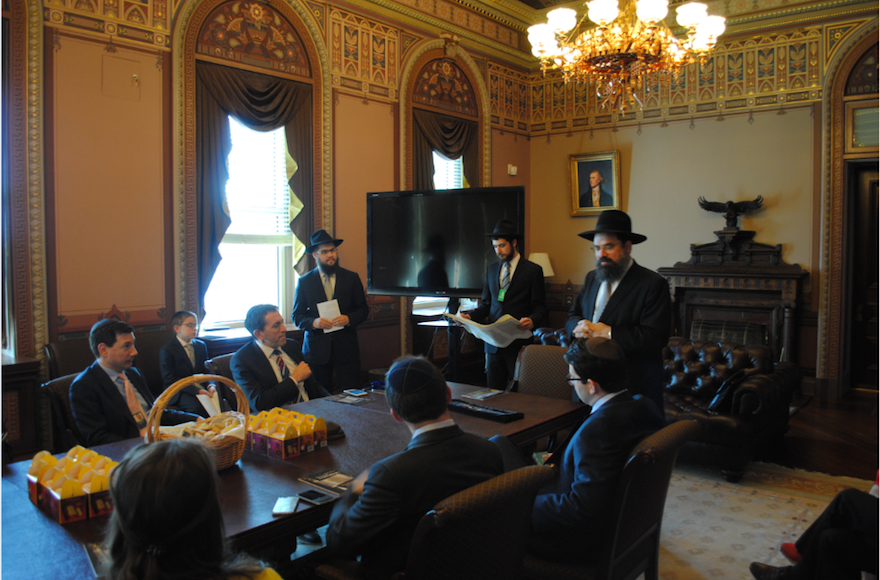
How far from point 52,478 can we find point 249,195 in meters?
3.97

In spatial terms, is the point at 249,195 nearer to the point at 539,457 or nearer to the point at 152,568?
the point at 539,457

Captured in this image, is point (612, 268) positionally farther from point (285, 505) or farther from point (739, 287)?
point (739, 287)

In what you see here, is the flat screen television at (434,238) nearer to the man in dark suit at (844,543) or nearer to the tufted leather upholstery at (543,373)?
the tufted leather upholstery at (543,373)

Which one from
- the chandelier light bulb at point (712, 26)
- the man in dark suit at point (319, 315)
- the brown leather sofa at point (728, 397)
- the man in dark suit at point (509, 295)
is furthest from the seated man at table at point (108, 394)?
the chandelier light bulb at point (712, 26)

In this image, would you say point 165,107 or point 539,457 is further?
point 165,107

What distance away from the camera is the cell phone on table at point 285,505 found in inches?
69.6

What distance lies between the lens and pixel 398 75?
658cm

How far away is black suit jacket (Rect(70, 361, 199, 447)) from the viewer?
2.70 m

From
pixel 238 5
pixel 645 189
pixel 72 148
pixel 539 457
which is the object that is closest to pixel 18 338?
pixel 72 148

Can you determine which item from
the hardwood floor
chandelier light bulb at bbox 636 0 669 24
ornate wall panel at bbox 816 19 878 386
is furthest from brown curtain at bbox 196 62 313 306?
ornate wall panel at bbox 816 19 878 386

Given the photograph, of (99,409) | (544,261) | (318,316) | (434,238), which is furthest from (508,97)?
(99,409)

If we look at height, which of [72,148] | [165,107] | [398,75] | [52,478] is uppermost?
[398,75]

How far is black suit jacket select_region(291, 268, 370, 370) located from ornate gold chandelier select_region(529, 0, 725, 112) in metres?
2.60

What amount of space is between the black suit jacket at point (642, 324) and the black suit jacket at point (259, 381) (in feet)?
5.44
